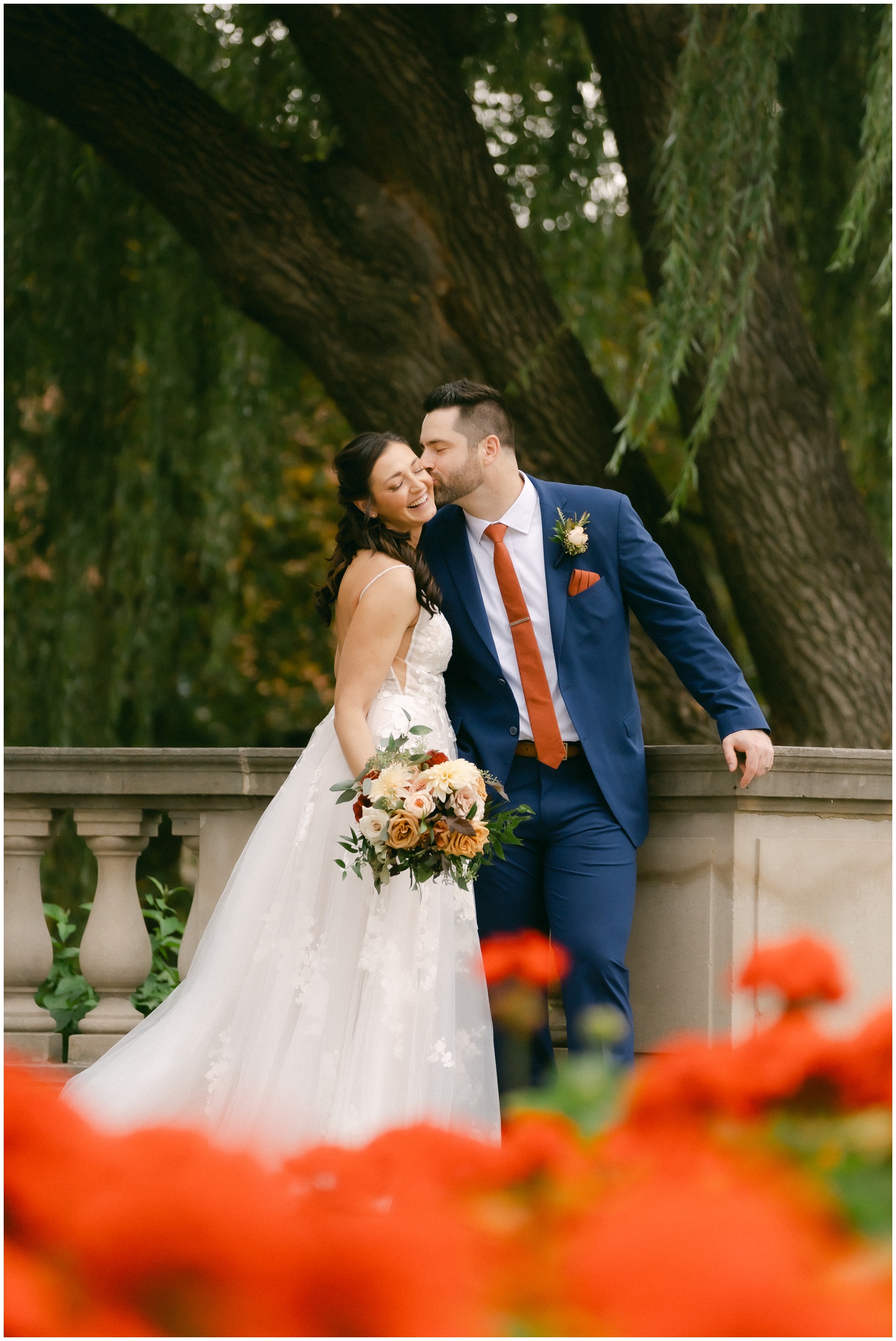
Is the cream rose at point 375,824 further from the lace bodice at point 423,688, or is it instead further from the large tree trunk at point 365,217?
the large tree trunk at point 365,217

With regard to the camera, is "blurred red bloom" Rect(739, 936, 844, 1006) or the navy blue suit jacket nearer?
"blurred red bloom" Rect(739, 936, 844, 1006)

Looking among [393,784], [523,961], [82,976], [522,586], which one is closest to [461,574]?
[522,586]

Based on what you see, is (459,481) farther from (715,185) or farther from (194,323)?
(194,323)

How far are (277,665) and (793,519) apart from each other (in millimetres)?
7068

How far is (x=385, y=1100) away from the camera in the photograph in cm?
296

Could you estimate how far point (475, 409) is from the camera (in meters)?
3.37

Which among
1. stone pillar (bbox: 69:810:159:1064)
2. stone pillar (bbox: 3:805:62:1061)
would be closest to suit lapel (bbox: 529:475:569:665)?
stone pillar (bbox: 69:810:159:1064)

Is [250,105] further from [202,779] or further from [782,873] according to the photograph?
[782,873]

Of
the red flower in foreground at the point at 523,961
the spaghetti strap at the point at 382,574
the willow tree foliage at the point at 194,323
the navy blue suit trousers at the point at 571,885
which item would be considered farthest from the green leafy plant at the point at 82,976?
the red flower in foreground at the point at 523,961

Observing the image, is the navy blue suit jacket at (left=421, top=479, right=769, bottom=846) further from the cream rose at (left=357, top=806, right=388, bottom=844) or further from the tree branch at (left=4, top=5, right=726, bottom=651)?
the tree branch at (left=4, top=5, right=726, bottom=651)

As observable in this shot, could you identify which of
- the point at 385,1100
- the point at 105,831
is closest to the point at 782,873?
the point at 385,1100

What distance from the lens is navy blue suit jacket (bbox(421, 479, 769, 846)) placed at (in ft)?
10.3

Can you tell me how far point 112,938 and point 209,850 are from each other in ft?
1.18

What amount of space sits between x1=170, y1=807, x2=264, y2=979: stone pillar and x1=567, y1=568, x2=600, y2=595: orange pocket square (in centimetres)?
115
